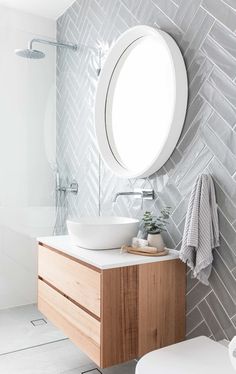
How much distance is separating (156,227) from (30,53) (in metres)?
1.84

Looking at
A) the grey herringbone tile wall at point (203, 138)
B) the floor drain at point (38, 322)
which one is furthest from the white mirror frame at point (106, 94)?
the floor drain at point (38, 322)

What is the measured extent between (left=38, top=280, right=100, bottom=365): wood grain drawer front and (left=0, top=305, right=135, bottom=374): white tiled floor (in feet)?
0.97

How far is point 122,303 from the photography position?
166 cm

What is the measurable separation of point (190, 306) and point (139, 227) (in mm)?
Answer: 523

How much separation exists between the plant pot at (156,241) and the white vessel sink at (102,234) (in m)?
0.16

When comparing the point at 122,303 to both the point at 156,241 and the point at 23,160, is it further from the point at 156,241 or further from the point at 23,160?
the point at 23,160

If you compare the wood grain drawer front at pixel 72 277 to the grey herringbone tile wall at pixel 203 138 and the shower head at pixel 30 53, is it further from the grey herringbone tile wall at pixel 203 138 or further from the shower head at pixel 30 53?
the shower head at pixel 30 53

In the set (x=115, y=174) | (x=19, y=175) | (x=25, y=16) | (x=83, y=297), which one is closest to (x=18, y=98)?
(x=19, y=175)

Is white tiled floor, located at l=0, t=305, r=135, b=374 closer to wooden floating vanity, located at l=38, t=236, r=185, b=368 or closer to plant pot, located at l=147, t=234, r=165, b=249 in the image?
wooden floating vanity, located at l=38, t=236, r=185, b=368

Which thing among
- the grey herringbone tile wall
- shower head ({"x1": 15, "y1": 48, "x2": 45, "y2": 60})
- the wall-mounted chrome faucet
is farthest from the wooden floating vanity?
shower head ({"x1": 15, "y1": 48, "x2": 45, "y2": 60})

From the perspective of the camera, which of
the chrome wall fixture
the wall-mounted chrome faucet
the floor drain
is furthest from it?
the chrome wall fixture

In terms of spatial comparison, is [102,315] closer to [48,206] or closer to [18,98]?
[48,206]

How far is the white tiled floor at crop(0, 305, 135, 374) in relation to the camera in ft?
6.92

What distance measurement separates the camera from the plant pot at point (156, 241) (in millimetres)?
1832
